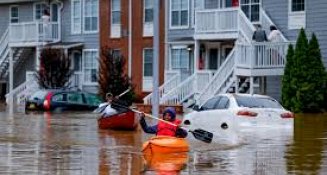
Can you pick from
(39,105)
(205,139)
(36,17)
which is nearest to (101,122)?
(205,139)

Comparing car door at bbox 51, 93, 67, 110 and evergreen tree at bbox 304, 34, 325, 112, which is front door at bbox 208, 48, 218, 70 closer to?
car door at bbox 51, 93, 67, 110

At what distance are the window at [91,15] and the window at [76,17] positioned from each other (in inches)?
17.7

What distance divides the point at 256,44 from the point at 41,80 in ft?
53.9

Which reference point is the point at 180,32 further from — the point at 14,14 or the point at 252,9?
the point at 14,14

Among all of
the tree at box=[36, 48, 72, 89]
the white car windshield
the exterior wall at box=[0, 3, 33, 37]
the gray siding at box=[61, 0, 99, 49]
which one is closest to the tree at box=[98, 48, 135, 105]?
the tree at box=[36, 48, 72, 89]

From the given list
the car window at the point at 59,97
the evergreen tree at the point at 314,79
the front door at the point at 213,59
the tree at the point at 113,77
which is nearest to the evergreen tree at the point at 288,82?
the evergreen tree at the point at 314,79

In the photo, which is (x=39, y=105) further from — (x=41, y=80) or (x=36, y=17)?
(x=36, y=17)

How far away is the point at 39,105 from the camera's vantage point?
4069 cm

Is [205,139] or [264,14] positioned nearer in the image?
[205,139]

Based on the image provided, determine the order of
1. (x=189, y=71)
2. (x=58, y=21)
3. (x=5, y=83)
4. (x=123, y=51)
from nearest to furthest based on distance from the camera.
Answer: (x=189, y=71) → (x=123, y=51) → (x=58, y=21) → (x=5, y=83)

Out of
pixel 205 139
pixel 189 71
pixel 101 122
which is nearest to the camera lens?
pixel 205 139

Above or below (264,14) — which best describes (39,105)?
below

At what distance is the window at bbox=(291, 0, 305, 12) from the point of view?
39031 mm

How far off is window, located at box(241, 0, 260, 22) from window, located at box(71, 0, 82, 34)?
544 inches
